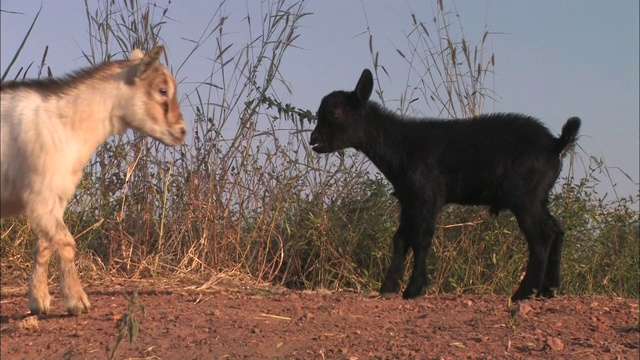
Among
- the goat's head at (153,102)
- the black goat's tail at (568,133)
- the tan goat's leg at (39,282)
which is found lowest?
the tan goat's leg at (39,282)

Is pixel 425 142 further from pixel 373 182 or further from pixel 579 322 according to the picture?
pixel 579 322

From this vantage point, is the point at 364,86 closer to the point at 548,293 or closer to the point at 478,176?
the point at 478,176

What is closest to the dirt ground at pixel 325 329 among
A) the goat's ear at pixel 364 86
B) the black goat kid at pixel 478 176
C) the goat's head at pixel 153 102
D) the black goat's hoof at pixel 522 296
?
the black goat's hoof at pixel 522 296

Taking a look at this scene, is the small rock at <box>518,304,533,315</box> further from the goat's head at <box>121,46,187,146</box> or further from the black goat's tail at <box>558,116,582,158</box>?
the goat's head at <box>121,46,187,146</box>

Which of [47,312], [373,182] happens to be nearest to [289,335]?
[47,312]

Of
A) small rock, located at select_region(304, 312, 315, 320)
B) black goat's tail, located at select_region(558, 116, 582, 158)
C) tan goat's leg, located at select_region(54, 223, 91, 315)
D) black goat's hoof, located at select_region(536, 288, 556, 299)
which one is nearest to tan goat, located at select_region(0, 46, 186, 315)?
tan goat's leg, located at select_region(54, 223, 91, 315)

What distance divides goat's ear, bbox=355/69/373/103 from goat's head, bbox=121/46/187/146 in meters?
1.71

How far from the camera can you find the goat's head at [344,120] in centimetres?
666

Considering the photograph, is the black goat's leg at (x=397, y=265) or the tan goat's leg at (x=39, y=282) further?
the black goat's leg at (x=397, y=265)

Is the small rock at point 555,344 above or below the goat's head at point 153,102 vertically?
below

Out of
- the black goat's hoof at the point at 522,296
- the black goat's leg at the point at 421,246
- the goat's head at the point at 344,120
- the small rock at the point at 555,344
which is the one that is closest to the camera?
the small rock at the point at 555,344

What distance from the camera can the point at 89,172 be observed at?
23.1 feet

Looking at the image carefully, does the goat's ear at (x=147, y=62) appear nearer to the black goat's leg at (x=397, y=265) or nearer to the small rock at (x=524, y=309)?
the black goat's leg at (x=397, y=265)

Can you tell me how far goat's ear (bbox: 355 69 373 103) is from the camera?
263 inches
